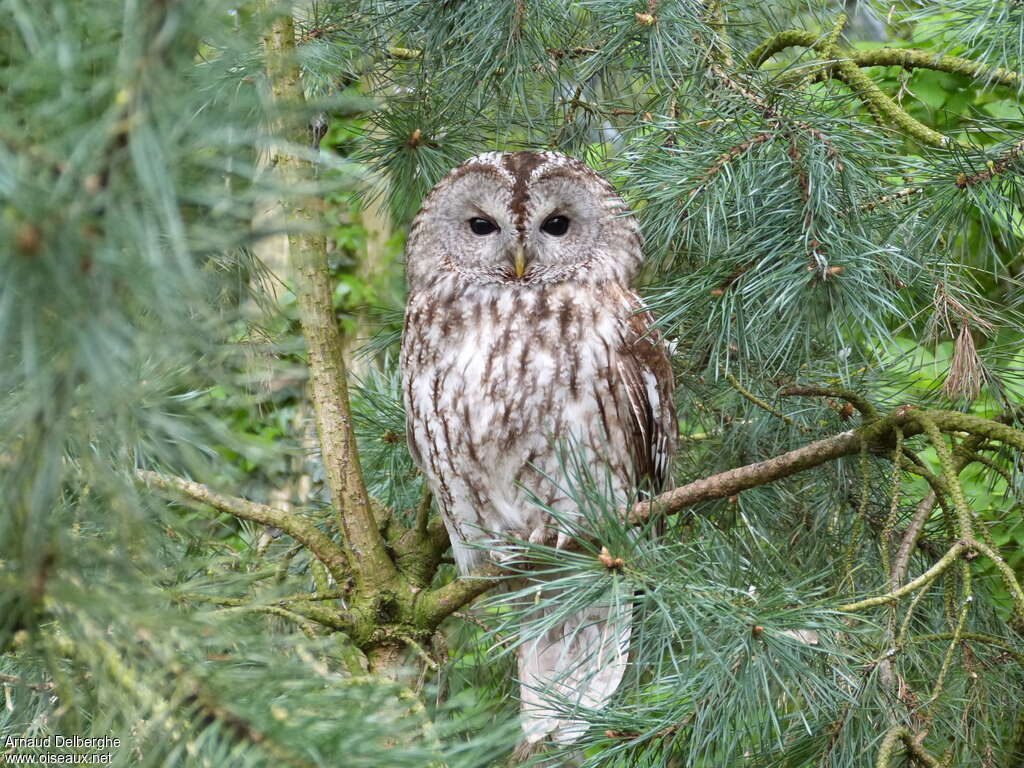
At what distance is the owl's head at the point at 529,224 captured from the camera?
2.12m

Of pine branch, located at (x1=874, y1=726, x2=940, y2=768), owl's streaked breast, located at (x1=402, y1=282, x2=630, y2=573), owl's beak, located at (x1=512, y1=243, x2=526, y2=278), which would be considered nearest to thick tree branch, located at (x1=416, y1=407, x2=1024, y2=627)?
pine branch, located at (x1=874, y1=726, x2=940, y2=768)

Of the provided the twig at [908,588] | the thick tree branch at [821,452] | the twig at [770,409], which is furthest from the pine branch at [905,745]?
the twig at [770,409]

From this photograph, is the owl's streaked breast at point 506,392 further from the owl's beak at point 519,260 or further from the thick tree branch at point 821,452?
the thick tree branch at point 821,452

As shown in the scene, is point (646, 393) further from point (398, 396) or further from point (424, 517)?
point (398, 396)

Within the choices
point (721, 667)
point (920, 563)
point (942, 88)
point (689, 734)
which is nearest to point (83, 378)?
point (721, 667)

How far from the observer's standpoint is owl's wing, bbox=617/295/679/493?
207 cm

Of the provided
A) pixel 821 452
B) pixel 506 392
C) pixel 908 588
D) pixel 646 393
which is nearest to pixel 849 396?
pixel 821 452

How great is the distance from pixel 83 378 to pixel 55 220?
12cm

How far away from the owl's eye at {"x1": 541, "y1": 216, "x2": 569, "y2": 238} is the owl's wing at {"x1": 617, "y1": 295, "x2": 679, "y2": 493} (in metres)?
0.22

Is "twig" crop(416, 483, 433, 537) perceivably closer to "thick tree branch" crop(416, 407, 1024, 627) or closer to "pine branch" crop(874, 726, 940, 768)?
"thick tree branch" crop(416, 407, 1024, 627)

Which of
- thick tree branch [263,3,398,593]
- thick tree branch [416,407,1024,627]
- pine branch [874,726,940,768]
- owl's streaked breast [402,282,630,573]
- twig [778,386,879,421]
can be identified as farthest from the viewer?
owl's streaked breast [402,282,630,573]

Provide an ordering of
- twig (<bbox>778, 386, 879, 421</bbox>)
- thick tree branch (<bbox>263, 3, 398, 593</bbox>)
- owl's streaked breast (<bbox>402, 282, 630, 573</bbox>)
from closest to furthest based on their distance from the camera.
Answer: twig (<bbox>778, 386, 879, 421</bbox>)
thick tree branch (<bbox>263, 3, 398, 593</bbox>)
owl's streaked breast (<bbox>402, 282, 630, 573</bbox>)

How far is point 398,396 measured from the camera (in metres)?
2.48

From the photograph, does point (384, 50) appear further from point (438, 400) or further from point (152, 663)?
point (152, 663)
